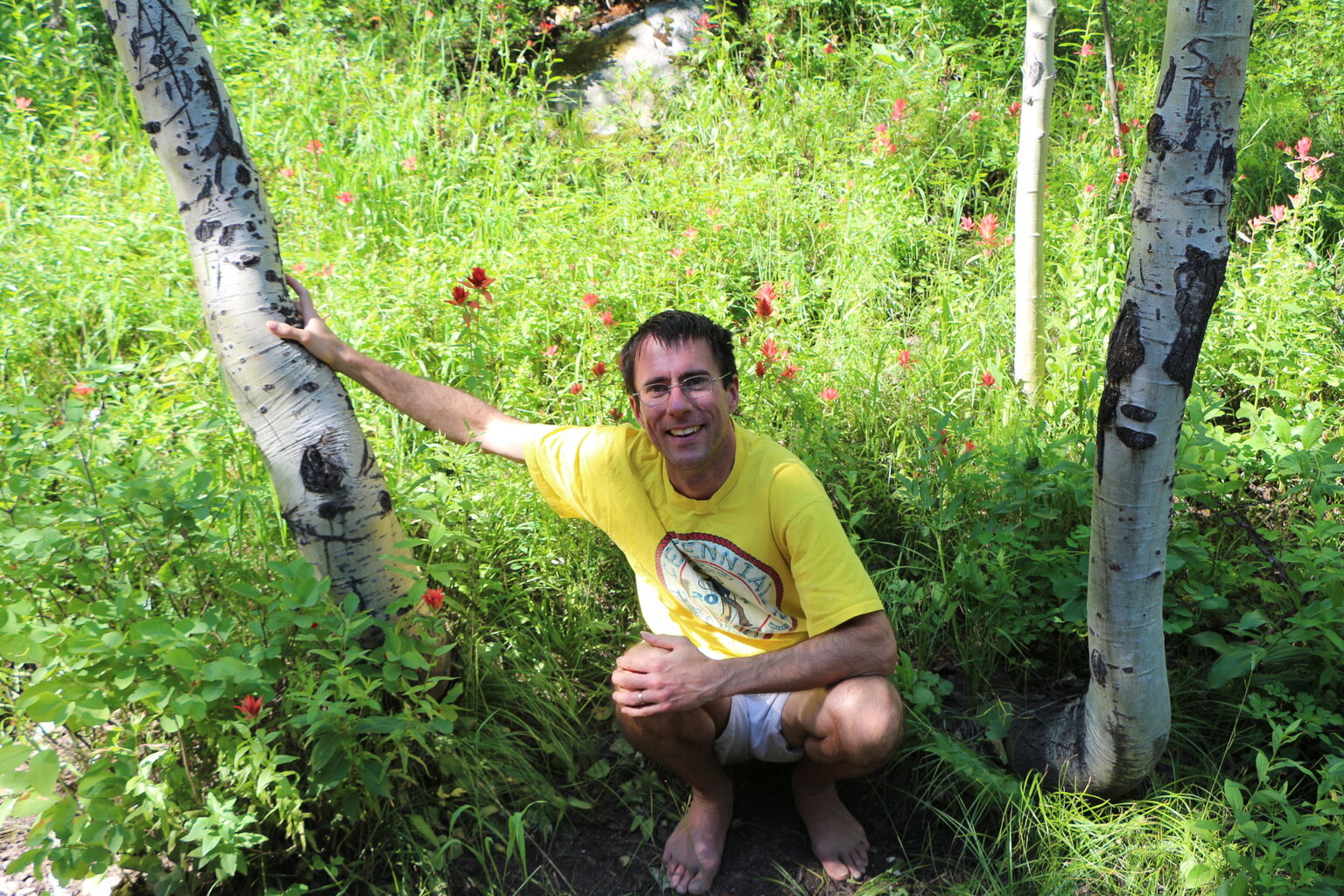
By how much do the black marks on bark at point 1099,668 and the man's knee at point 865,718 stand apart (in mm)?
515

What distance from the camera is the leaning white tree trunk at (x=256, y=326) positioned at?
2.25m

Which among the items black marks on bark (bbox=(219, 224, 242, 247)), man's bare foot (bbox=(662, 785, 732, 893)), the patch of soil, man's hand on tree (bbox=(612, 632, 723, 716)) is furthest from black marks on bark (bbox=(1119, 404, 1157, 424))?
black marks on bark (bbox=(219, 224, 242, 247))

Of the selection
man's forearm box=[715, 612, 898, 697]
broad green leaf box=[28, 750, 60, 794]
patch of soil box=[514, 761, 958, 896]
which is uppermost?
broad green leaf box=[28, 750, 60, 794]

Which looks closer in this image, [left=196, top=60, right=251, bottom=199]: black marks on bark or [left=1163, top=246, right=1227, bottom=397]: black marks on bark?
[left=1163, top=246, right=1227, bottom=397]: black marks on bark

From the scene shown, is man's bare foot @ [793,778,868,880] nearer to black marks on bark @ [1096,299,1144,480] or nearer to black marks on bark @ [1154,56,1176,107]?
black marks on bark @ [1096,299,1144,480]

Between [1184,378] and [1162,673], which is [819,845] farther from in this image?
[1184,378]

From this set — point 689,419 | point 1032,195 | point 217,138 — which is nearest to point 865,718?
point 689,419

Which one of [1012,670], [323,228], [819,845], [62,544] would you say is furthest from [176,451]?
[1012,670]

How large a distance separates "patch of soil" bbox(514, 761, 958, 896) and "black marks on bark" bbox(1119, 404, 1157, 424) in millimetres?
1185

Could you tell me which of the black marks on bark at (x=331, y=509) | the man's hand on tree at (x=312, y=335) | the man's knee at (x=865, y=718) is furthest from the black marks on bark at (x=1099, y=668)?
the man's hand on tree at (x=312, y=335)

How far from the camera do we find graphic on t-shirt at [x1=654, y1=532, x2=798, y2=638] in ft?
7.82

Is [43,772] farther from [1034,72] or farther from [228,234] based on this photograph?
[1034,72]

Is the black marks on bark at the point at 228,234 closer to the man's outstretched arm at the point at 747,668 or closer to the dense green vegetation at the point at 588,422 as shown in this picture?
the dense green vegetation at the point at 588,422

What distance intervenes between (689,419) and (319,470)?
3.02ft
